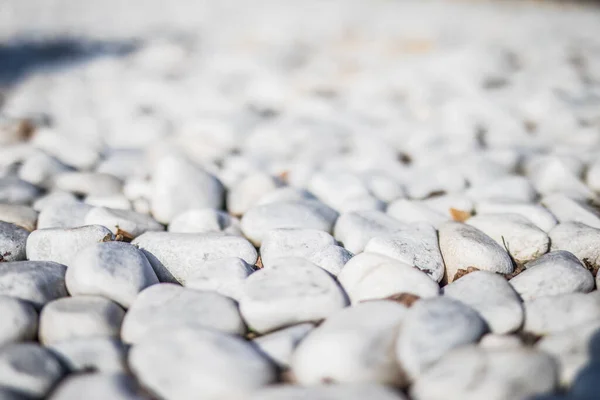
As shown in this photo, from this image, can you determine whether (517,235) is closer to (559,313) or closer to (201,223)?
(559,313)

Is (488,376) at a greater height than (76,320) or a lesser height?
greater

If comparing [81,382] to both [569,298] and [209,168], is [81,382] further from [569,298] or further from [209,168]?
[209,168]

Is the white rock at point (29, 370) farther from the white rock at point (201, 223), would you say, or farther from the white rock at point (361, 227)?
the white rock at point (361, 227)

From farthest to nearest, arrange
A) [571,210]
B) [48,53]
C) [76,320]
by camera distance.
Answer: [48,53] < [571,210] < [76,320]

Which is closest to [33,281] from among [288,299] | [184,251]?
[184,251]

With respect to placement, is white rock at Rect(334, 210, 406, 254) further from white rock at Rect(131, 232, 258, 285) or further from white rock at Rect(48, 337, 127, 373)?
white rock at Rect(48, 337, 127, 373)

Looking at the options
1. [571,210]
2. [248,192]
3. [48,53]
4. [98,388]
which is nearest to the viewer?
[98,388]

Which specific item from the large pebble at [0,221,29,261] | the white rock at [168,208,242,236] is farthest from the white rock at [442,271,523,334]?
the large pebble at [0,221,29,261]

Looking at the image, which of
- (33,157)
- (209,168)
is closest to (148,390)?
(209,168)
